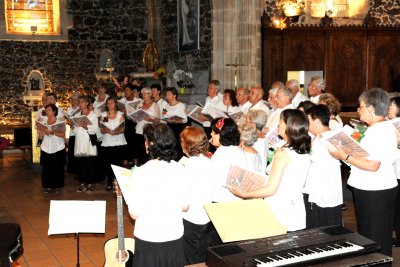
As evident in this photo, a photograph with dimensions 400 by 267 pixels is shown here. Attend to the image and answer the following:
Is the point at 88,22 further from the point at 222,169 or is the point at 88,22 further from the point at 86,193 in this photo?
the point at 222,169

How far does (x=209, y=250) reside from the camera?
7.74 ft

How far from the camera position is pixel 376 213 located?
380 centimetres

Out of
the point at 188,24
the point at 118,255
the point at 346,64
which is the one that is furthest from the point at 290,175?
the point at 188,24

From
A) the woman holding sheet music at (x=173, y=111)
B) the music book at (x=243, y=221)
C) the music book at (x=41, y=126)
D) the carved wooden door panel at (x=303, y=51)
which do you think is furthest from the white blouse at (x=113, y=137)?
the music book at (x=243, y=221)

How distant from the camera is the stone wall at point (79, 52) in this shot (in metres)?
14.1

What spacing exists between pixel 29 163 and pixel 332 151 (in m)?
7.59

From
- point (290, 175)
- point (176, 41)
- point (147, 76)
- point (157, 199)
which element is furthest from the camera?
point (147, 76)

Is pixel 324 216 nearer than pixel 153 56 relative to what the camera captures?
Yes

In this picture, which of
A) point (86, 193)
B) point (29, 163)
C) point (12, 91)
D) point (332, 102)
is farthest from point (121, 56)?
point (332, 102)

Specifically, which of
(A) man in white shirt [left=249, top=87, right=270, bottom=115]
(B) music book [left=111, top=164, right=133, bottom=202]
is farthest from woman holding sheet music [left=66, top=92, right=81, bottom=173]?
(B) music book [left=111, top=164, right=133, bottom=202]

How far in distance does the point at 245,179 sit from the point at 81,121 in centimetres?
447

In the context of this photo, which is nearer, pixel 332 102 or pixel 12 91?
pixel 332 102

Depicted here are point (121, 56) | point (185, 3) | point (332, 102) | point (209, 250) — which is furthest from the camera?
point (121, 56)

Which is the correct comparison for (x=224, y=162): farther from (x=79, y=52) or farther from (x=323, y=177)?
(x=79, y=52)
